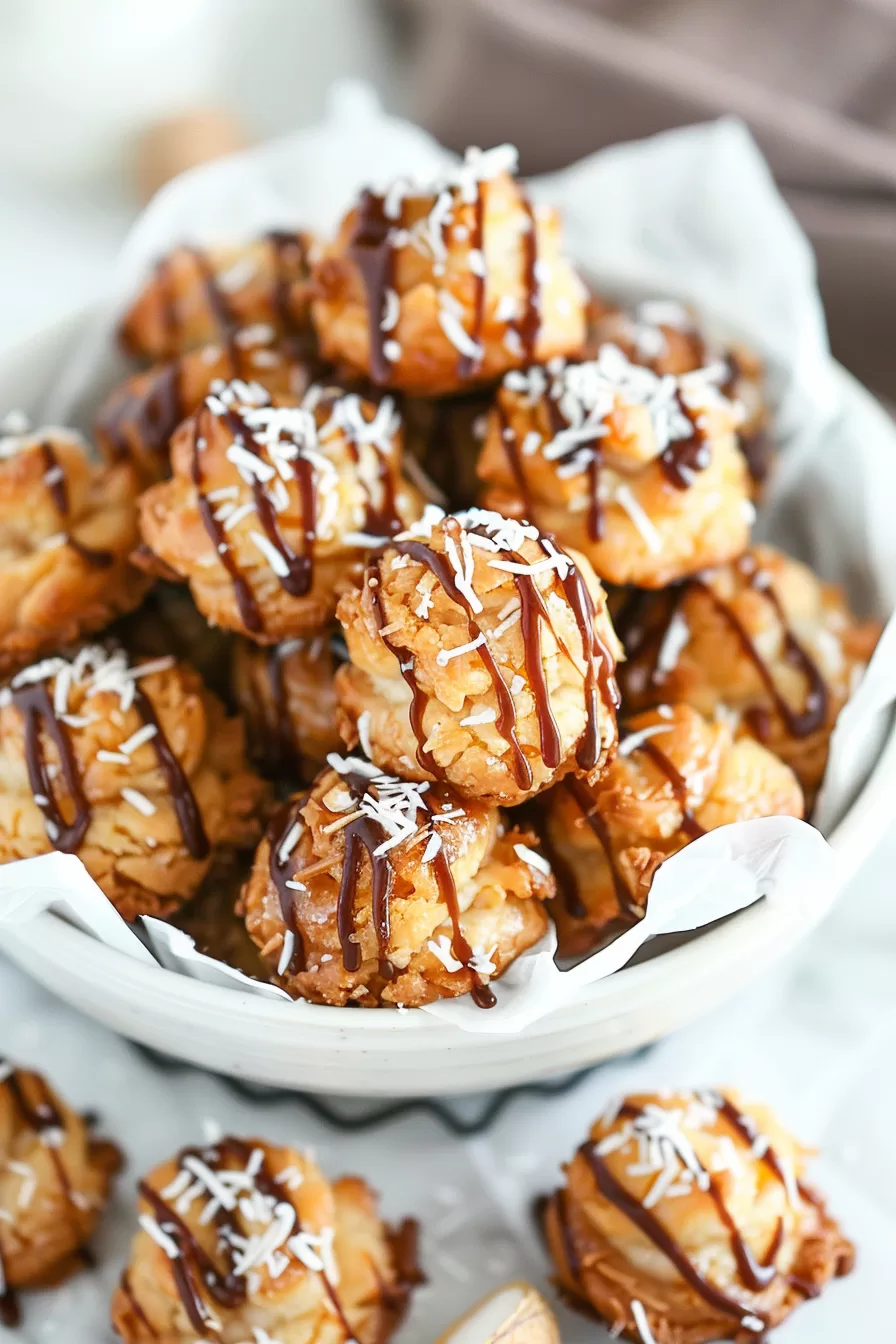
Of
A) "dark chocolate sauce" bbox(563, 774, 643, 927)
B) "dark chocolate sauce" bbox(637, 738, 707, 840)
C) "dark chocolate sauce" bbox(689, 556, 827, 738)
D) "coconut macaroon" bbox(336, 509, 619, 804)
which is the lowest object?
"dark chocolate sauce" bbox(563, 774, 643, 927)

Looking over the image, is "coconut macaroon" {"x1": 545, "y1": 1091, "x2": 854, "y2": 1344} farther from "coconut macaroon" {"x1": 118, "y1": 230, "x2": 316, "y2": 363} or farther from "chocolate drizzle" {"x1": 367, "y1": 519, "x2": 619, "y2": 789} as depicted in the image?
"coconut macaroon" {"x1": 118, "y1": 230, "x2": 316, "y2": 363}

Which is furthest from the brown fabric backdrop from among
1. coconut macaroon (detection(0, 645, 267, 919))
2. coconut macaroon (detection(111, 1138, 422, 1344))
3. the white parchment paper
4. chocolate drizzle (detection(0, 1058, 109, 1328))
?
chocolate drizzle (detection(0, 1058, 109, 1328))

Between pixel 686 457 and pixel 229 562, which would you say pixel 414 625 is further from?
pixel 686 457

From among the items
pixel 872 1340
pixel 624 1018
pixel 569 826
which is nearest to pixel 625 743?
pixel 569 826

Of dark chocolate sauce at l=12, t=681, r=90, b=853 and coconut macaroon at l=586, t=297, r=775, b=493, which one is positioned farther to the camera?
coconut macaroon at l=586, t=297, r=775, b=493

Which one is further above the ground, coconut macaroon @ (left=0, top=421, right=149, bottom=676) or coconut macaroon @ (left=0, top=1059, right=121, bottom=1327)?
coconut macaroon @ (left=0, top=421, right=149, bottom=676)

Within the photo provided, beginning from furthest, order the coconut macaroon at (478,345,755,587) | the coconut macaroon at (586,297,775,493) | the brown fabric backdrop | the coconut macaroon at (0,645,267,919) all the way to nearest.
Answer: the brown fabric backdrop
the coconut macaroon at (586,297,775,493)
the coconut macaroon at (478,345,755,587)
the coconut macaroon at (0,645,267,919)

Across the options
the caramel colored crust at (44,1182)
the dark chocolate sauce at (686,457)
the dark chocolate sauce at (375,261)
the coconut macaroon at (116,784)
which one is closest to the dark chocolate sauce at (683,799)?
the dark chocolate sauce at (686,457)

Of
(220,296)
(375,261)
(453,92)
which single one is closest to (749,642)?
(375,261)
